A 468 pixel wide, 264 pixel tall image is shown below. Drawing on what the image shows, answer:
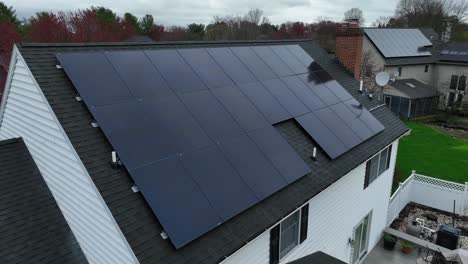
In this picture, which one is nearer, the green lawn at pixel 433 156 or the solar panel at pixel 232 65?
the solar panel at pixel 232 65

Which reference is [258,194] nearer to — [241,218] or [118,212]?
[241,218]

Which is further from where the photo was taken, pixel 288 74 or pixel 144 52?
pixel 288 74

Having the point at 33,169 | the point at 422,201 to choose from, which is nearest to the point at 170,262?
the point at 33,169

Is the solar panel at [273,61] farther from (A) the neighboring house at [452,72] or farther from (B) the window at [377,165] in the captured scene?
(A) the neighboring house at [452,72]

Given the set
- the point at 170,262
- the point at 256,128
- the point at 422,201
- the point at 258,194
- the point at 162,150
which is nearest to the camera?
the point at 170,262

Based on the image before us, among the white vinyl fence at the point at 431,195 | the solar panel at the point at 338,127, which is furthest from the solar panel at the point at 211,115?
the white vinyl fence at the point at 431,195

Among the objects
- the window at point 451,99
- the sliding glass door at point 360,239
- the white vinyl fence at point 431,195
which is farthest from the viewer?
the window at point 451,99

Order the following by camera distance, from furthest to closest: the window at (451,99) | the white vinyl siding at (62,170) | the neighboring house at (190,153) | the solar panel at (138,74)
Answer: the window at (451,99)
the solar panel at (138,74)
the neighboring house at (190,153)
the white vinyl siding at (62,170)

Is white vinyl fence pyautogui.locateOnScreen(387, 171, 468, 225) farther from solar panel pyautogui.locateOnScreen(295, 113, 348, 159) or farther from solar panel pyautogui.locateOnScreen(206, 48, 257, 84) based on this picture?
solar panel pyautogui.locateOnScreen(206, 48, 257, 84)
